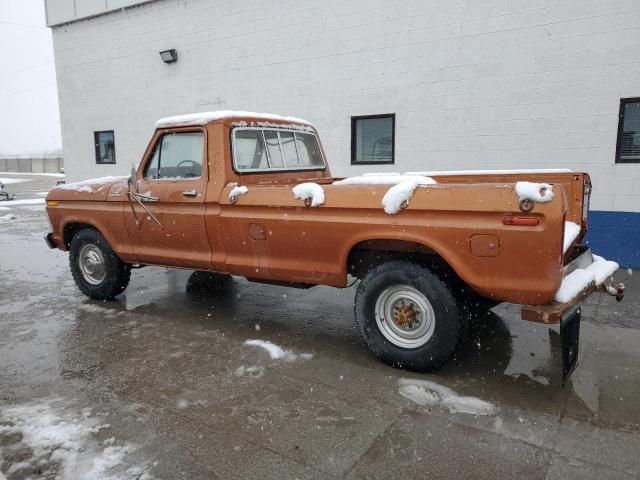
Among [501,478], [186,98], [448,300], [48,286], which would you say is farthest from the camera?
[186,98]

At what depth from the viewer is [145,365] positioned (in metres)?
3.95

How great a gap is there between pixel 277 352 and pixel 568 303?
2.26 metres

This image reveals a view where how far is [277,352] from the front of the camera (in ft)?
13.6

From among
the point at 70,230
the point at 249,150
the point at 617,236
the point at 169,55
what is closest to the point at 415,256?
the point at 249,150

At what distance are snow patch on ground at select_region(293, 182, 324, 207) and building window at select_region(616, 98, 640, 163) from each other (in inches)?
207

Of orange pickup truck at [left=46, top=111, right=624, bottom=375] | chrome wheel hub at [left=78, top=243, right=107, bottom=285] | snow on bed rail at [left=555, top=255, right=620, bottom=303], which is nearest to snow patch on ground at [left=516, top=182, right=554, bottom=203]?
orange pickup truck at [left=46, top=111, right=624, bottom=375]

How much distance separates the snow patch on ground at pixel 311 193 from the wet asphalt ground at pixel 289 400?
4.23ft

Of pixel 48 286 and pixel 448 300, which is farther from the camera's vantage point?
pixel 48 286

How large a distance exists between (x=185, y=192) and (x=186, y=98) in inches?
282

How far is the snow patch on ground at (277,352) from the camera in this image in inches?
159

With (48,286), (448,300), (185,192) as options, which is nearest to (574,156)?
(448,300)

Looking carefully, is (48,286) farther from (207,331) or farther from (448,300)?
(448,300)

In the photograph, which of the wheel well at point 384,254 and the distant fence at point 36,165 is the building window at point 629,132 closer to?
the wheel well at point 384,254

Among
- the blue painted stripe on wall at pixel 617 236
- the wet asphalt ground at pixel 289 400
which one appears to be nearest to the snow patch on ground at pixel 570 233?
the wet asphalt ground at pixel 289 400
